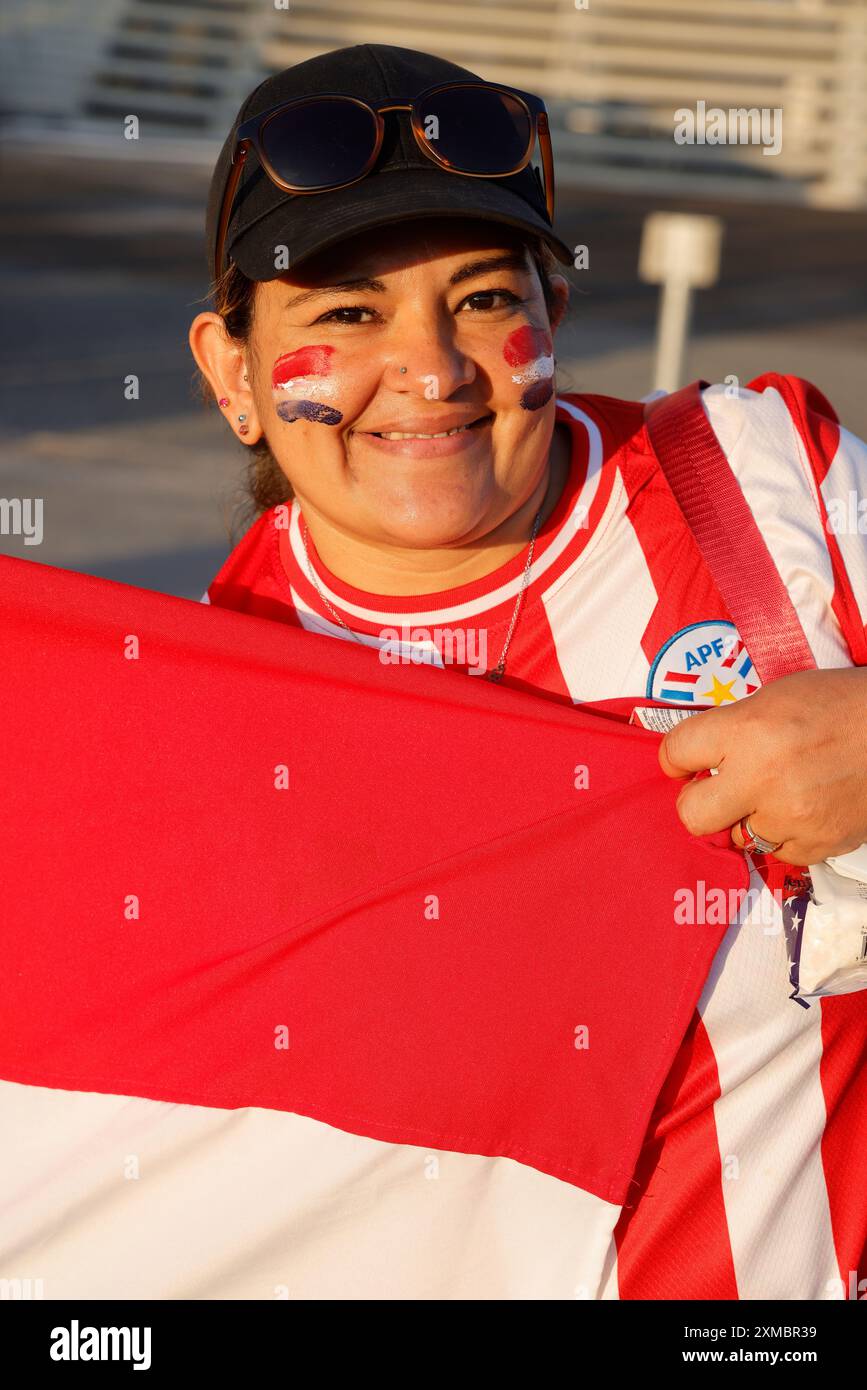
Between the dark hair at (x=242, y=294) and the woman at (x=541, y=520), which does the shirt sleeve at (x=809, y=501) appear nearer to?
the woman at (x=541, y=520)

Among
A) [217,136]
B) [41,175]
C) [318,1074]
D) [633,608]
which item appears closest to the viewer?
[318,1074]

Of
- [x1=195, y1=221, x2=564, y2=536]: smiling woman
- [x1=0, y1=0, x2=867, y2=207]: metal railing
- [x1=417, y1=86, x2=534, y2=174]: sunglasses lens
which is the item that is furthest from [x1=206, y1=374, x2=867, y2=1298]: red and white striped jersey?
[x1=0, y1=0, x2=867, y2=207]: metal railing

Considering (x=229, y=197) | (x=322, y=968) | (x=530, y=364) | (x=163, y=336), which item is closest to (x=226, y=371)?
(x=229, y=197)

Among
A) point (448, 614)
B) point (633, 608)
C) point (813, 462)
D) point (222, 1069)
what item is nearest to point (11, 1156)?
point (222, 1069)

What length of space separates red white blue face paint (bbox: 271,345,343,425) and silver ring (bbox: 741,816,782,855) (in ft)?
2.65

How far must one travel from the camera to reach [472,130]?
2.29m

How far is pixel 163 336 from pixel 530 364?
10545mm

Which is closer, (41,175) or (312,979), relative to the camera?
(312,979)

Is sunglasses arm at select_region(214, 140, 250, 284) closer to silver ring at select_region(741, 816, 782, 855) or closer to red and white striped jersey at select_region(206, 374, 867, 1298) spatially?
red and white striped jersey at select_region(206, 374, 867, 1298)

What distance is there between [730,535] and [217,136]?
2440cm

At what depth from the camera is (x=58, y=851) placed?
2.33 metres

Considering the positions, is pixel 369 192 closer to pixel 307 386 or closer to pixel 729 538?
pixel 307 386

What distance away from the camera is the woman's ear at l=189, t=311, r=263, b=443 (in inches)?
103

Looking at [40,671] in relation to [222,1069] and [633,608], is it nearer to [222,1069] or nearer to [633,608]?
[222,1069]
